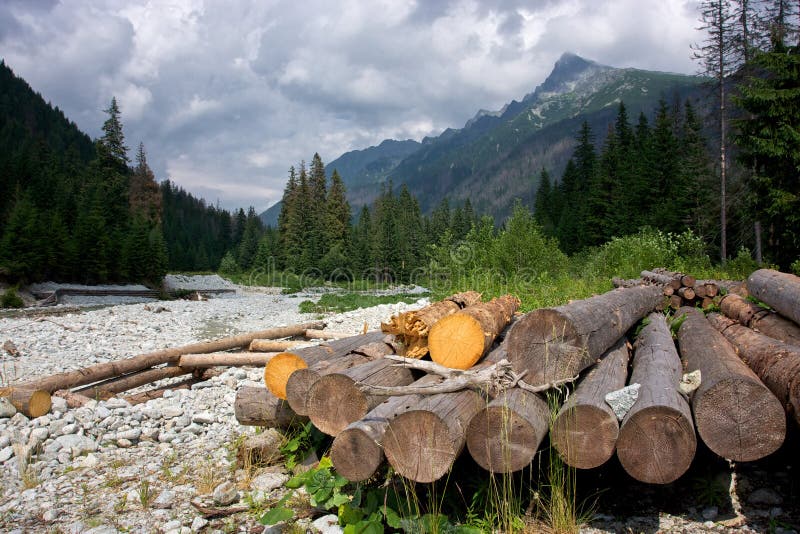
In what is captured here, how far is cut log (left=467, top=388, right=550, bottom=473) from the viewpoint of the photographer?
295 cm

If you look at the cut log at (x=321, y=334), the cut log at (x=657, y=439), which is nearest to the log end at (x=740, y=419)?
the cut log at (x=657, y=439)

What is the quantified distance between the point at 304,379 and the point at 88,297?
28.5 m

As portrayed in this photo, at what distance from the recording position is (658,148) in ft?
132

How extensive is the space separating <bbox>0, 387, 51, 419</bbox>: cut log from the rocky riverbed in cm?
10

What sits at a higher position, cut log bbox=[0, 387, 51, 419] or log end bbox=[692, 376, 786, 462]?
log end bbox=[692, 376, 786, 462]

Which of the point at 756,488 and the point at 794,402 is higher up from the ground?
the point at 794,402

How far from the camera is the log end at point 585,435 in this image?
2895mm

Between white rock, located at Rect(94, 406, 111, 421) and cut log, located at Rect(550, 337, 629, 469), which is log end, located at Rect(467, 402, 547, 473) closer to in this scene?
cut log, located at Rect(550, 337, 629, 469)

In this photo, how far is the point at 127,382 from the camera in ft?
23.9

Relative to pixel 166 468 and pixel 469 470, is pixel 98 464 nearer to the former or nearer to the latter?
A: pixel 166 468

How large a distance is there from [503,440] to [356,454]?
987mm

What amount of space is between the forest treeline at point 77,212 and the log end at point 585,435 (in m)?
31.4

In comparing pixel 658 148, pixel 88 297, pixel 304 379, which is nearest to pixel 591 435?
pixel 304 379

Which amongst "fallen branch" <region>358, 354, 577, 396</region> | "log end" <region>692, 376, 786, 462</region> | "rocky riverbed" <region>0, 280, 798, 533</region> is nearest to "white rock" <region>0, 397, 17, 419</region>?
"rocky riverbed" <region>0, 280, 798, 533</region>
